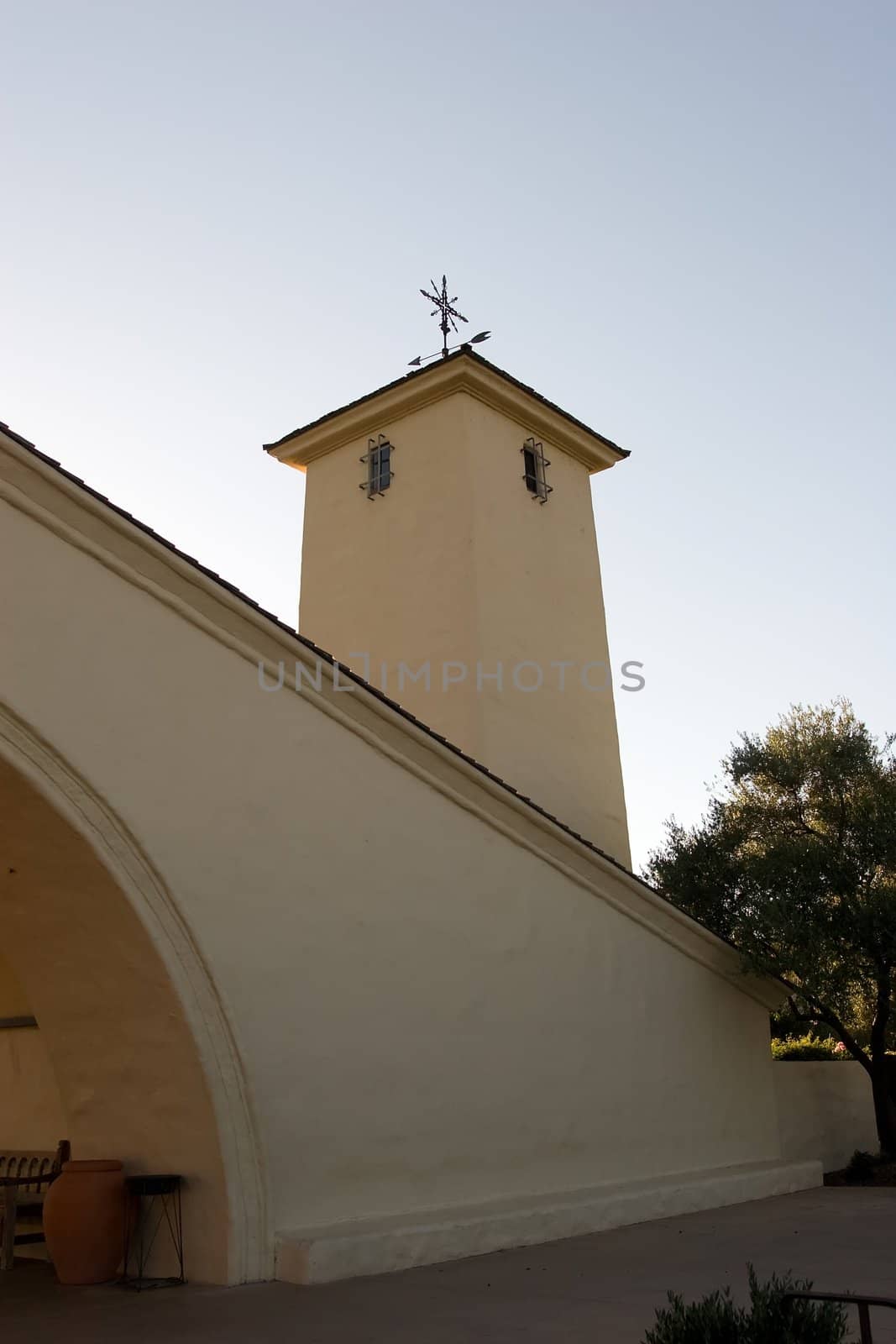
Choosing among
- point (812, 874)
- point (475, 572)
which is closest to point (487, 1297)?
point (812, 874)

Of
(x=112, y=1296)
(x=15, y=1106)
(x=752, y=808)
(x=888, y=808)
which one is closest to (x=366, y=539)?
(x=752, y=808)

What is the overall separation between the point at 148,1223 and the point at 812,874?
9.04m

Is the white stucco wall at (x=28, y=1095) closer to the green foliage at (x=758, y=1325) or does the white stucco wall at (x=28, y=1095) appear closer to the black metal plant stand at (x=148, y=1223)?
the black metal plant stand at (x=148, y=1223)

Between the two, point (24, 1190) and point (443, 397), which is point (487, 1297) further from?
point (443, 397)

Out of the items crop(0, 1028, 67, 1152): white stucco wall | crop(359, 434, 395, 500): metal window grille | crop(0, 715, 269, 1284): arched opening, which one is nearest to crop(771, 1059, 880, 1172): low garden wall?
crop(0, 715, 269, 1284): arched opening

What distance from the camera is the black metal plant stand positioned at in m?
7.14

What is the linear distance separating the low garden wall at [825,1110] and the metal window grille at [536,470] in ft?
30.1

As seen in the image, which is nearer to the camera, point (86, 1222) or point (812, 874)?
point (86, 1222)

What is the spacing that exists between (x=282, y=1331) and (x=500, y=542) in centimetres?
1215

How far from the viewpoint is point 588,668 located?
1727 centimetres

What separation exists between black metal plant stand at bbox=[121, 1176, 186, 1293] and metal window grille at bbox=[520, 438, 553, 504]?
40.8ft

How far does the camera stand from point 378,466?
1805 cm

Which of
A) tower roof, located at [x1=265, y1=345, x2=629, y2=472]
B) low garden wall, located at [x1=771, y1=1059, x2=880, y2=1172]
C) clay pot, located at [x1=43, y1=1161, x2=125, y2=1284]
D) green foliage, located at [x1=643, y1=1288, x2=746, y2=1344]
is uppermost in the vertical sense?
tower roof, located at [x1=265, y1=345, x2=629, y2=472]

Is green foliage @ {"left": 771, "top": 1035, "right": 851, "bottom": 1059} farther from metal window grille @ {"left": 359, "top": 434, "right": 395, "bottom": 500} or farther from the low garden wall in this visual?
metal window grille @ {"left": 359, "top": 434, "right": 395, "bottom": 500}
